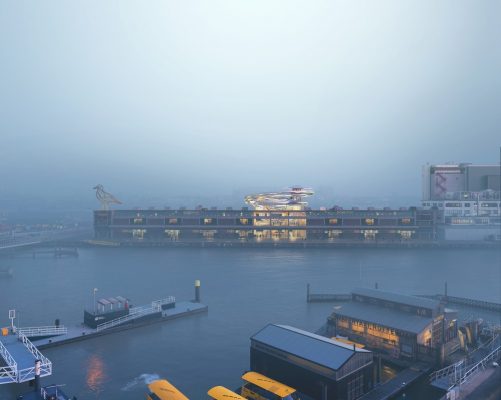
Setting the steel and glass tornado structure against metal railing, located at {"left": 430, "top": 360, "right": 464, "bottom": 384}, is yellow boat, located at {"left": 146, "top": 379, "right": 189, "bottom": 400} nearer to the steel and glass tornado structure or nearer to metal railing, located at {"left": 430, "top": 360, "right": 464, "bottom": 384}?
metal railing, located at {"left": 430, "top": 360, "right": 464, "bottom": 384}

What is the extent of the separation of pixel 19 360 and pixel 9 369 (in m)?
0.91

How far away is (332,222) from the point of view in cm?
6975

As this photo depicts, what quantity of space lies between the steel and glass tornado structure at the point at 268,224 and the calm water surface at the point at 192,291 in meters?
9.56

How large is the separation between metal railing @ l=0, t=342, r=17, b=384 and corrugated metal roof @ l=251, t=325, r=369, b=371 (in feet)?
33.2

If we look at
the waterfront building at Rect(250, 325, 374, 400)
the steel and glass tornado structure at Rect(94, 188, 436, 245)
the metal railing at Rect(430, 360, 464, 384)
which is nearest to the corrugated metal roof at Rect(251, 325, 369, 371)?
the waterfront building at Rect(250, 325, 374, 400)

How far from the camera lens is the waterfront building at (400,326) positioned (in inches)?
751

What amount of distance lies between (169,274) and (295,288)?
14011 millimetres

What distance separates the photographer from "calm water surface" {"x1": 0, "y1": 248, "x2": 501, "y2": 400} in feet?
62.1

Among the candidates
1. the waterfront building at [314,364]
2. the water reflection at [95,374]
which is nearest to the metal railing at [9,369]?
the water reflection at [95,374]

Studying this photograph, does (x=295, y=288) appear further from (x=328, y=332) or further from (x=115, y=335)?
(x=115, y=335)

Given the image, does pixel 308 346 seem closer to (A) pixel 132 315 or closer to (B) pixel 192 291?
(A) pixel 132 315

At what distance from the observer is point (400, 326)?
64.7 feet

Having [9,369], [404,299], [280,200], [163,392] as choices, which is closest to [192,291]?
[9,369]

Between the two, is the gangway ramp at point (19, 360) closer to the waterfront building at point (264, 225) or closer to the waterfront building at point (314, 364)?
the waterfront building at point (314, 364)
